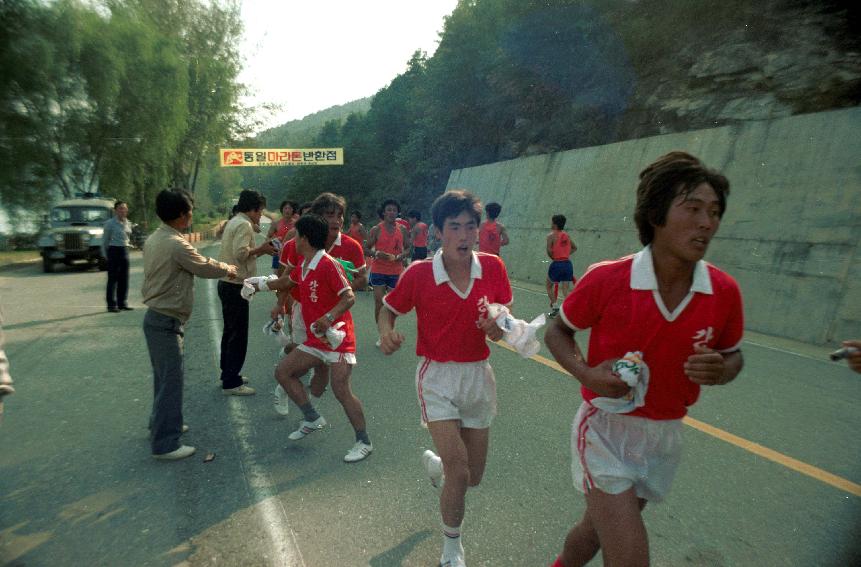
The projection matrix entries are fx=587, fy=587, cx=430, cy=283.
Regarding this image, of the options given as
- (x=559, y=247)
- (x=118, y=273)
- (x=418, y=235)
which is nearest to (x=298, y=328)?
(x=559, y=247)

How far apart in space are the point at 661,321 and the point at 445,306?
128 centimetres

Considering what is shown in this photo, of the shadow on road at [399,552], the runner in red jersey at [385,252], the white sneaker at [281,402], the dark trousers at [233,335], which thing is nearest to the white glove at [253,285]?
the white sneaker at [281,402]

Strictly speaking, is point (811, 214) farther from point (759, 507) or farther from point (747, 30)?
point (747, 30)

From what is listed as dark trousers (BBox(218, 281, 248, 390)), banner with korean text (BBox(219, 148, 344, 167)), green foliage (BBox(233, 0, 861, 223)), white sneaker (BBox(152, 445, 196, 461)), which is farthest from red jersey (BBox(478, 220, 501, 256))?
banner with korean text (BBox(219, 148, 344, 167))

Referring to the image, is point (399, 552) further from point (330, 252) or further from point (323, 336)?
point (330, 252)

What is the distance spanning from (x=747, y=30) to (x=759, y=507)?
19688mm

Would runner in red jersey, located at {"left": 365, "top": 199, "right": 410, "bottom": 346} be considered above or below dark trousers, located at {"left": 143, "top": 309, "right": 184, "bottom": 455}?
above

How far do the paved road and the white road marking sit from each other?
13mm

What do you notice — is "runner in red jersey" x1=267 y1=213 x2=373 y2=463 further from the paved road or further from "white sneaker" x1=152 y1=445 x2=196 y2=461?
"white sneaker" x1=152 y1=445 x2=196 y2=461

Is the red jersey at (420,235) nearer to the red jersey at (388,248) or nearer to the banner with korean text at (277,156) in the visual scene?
the red jersey at (388,248)

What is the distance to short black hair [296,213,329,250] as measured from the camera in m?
4.69

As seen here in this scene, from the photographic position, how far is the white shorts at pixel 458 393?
3.17 meters

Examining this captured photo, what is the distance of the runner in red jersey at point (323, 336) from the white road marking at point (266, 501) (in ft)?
1.95

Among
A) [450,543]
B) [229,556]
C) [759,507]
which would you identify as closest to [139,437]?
[229,556]
